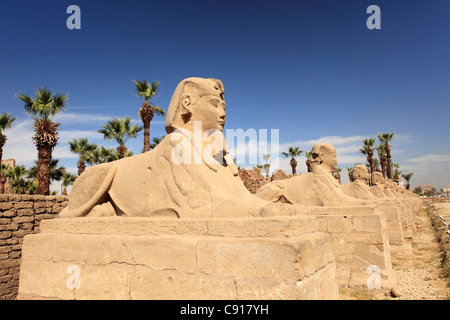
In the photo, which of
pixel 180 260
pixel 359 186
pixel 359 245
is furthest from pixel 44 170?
pixel 180 260

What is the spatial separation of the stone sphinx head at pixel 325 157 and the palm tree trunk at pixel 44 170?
1093 cm

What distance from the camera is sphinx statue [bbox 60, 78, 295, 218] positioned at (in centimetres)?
280

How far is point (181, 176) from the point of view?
9.60ft

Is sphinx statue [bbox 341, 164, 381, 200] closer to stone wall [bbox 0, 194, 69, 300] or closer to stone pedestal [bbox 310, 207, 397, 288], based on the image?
stone pedestal [bbox 310, 207, 397, 288]

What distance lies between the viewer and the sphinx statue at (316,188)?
6.55 meters

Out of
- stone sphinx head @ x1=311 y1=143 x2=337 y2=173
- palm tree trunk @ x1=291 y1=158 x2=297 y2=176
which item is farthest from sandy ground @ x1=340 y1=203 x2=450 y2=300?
palm tree trunk @ x1=291 y1=158 x2=297 y2=176

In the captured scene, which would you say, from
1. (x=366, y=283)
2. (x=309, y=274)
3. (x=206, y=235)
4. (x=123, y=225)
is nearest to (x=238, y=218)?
(x=206, y=235)

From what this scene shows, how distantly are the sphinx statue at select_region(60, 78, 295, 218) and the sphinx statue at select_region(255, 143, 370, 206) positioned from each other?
3.18 meters

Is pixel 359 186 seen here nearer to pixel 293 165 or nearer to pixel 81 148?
pixel 81 148

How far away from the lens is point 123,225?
9.61 feet

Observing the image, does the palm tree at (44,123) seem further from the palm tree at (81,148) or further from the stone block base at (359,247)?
the stone block base at (359,247)

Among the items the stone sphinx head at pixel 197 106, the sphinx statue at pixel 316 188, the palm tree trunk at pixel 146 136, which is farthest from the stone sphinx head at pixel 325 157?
the palm tree trunk at pixel 146 136
